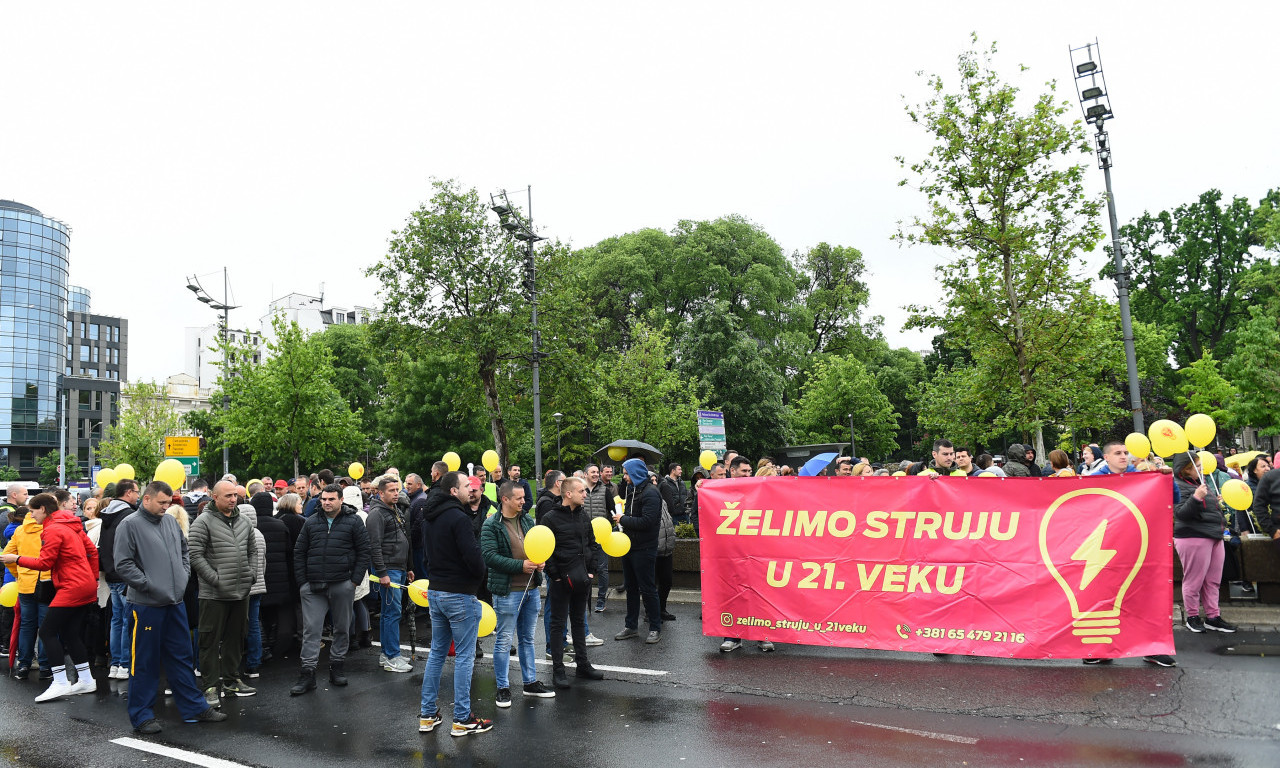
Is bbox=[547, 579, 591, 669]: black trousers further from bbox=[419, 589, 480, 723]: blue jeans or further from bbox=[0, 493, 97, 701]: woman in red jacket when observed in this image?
bbox=[0, 493, 97, 701]: woman in red jacket

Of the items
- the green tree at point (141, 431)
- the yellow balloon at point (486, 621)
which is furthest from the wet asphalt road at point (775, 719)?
the green tree at point (141, 431)

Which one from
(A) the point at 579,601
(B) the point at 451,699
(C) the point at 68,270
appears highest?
(C) the point at 68,270

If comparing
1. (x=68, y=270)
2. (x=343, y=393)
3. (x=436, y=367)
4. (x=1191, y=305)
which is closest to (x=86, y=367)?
(x=68, y=270)

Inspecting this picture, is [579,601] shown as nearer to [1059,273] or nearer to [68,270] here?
[1059,273]

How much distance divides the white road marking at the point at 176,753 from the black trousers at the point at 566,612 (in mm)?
2764

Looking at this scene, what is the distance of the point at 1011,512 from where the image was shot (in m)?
7.66

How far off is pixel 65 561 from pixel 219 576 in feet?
5.69

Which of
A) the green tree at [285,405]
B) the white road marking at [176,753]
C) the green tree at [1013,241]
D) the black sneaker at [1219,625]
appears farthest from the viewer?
the green tree at [285,405]

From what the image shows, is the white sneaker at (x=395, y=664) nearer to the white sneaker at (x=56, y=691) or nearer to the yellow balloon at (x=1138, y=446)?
the white sneaker at (x=56, y=691)

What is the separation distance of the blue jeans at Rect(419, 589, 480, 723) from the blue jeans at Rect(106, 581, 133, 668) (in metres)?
4.16

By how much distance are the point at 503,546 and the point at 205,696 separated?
319 cm

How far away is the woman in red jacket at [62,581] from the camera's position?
791 cm

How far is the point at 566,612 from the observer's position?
26.2 feet

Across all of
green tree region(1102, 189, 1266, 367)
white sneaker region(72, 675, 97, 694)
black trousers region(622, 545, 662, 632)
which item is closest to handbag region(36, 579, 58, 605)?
white sneaker region(72, 675, 97, 694)
